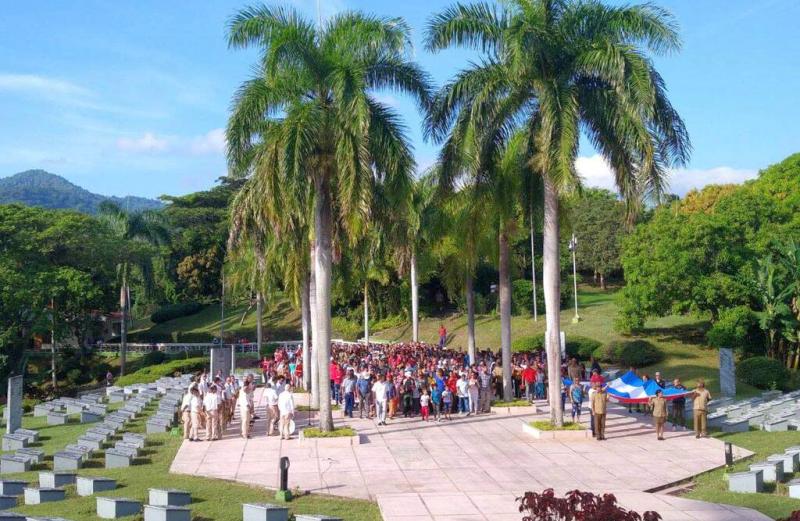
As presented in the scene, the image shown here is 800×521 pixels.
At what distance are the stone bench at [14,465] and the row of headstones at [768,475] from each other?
15.0 m

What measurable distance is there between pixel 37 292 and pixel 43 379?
7.17 metres

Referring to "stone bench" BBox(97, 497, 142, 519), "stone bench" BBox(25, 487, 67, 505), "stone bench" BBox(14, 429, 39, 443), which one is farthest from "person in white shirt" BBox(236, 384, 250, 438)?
"stone bench" BBox(97, 497, 142, 519)

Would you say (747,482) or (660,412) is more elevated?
(660,412)

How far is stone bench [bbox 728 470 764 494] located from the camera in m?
14.3

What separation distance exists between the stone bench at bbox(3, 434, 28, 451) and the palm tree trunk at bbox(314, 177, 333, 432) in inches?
334

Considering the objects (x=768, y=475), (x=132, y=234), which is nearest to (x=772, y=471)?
(x=768, y=475)

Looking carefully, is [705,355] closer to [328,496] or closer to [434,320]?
[434,320]

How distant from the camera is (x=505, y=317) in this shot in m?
24.9

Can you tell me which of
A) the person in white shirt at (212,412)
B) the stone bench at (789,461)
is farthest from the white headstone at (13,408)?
the stone bench at (789,461)

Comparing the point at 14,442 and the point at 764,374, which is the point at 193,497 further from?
the point at 764,374

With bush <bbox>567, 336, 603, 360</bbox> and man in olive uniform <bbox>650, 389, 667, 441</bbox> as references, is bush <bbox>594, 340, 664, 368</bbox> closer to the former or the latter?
bush <bbox>567, 336, 603, 360</bbox>

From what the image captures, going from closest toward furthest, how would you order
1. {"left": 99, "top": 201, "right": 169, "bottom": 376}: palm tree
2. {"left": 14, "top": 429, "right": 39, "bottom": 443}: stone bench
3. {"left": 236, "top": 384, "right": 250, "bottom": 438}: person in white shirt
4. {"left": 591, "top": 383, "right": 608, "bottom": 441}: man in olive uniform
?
{"left": 591, "top": 383, "right": 608, "bottom": 441}: man in olive uniform
{"left": 236, "top": 384, "right": 250, "bottom": 438}: person in white shirt
{"left": 14, "top": 429, "right": 39, "bottom": 443}: stone bench
{"left": 99, "top": 201, "right": 169, "bottom": 376}: palm tree

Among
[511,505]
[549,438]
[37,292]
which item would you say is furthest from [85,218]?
[511,505]

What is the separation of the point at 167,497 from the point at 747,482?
10.0 m
